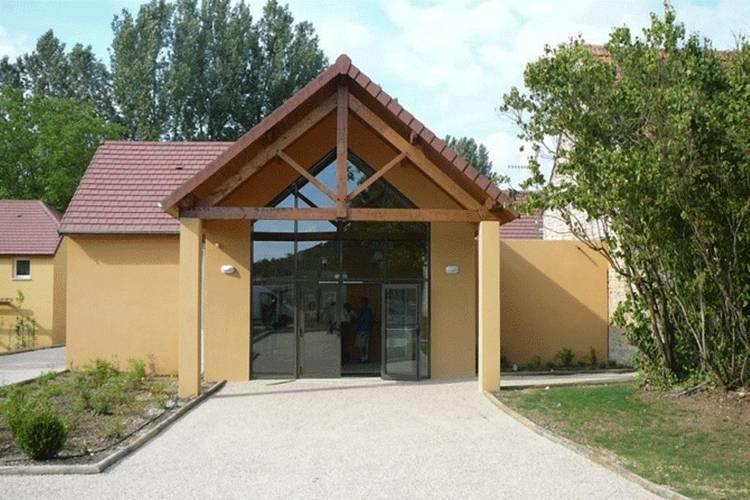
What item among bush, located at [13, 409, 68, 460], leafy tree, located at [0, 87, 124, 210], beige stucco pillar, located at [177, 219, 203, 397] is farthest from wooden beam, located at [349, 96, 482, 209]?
leafy tree, located at [0, 87, 124, 210]

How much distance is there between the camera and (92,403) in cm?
1362

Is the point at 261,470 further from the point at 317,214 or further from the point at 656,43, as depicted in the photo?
the point at 656,43

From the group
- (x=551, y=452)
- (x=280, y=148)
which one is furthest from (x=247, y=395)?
(x=551, y=452)

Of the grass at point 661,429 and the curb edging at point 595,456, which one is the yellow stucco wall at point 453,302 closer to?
the grass at point 661,429

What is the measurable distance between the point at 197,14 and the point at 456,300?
→ 115 ft

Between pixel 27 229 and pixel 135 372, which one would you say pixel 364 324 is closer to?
pixel 135 372

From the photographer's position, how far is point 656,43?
41.9ft

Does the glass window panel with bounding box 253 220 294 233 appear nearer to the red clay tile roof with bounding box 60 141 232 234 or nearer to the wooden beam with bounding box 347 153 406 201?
the red clay tile roof with bounding box 60 141 232 234

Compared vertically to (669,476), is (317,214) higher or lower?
higher

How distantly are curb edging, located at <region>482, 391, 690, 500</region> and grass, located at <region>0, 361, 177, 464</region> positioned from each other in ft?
19.1

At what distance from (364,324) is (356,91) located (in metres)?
5.24

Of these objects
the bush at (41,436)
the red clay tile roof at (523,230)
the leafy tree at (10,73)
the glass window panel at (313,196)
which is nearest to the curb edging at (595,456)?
the glass window panel at (313,196)

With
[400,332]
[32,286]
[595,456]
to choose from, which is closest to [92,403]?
[400,332]

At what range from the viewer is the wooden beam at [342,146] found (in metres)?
15.0
